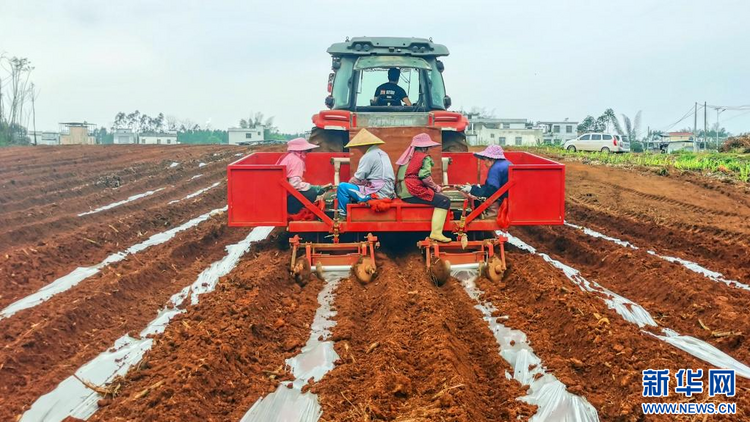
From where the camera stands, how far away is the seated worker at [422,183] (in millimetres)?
7273

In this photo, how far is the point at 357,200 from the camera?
7508 mm

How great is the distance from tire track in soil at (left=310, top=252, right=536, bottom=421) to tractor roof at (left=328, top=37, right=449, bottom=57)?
481 centimetres

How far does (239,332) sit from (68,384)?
Result: 1230 millimetres

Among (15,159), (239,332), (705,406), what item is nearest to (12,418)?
(239,332)

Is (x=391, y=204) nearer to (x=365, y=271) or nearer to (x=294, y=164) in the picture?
(x=365, y=271)

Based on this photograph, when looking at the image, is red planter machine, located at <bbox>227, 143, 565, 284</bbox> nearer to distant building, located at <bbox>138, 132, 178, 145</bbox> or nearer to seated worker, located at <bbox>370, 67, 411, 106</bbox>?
seated worker, located at <bbox>370, 67, 411, 106</bbox>

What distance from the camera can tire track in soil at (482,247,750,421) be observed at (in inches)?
154

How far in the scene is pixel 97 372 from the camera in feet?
15.3

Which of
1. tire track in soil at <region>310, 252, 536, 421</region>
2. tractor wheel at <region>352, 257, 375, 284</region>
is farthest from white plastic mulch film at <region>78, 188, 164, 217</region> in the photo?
tire track in soil at <region>310, 252, 536, 421</region>

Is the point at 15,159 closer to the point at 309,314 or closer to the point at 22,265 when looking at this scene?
the point at 22,265

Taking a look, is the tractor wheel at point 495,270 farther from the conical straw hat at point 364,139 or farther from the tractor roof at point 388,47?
the tractor roof at point 388,47

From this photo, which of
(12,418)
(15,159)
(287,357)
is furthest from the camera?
(15,159)

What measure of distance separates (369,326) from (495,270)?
2.00 m

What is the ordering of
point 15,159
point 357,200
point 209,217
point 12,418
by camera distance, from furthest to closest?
point 15,159 < point 209,217 < point 357,200 < point 12,418
